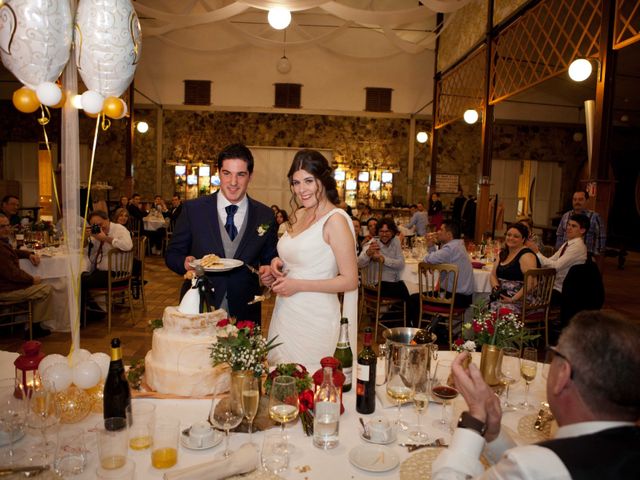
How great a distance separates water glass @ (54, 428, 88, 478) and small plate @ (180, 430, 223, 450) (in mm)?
278

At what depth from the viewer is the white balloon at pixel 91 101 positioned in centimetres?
182

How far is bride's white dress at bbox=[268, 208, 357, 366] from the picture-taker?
2.52 m

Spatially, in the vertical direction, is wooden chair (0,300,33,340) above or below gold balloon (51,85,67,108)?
below

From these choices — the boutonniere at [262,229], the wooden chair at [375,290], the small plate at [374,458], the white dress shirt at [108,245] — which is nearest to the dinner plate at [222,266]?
the boutonniere at [262,229]

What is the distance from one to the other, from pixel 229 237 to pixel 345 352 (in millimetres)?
1064

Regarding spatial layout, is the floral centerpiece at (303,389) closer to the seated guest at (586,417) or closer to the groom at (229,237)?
the seated guest at (586,417)

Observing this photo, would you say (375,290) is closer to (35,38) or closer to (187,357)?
(187,357)

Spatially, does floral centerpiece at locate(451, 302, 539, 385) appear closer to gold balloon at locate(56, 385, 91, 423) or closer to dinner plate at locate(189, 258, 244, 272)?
dinner plate at locate(189, 258, 244, 272)

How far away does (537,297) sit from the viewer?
16.1 ft

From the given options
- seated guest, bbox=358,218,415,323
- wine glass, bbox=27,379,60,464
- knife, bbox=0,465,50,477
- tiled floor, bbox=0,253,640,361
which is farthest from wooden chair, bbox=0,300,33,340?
knife, bbox=0,465,50,477

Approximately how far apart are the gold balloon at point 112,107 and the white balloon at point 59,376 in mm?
939

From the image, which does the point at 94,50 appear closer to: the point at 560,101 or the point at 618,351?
the point at 618,351

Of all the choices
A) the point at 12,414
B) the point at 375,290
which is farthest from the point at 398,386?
the point at 375,290

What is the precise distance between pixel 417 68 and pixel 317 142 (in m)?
3.67
